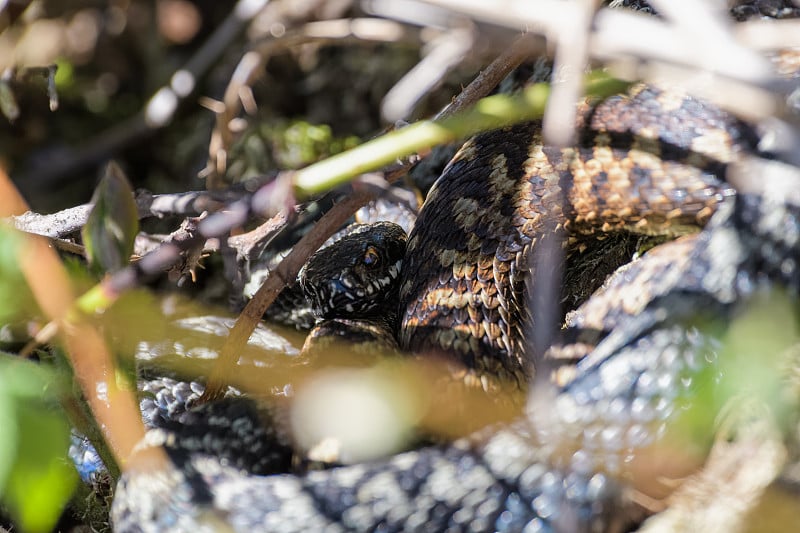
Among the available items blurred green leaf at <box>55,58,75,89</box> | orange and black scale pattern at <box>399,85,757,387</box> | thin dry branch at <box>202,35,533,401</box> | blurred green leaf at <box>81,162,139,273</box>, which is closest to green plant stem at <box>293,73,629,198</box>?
blurred green leaf at <box>81,162,139,273</box>

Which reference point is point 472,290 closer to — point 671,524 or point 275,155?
point 671,524

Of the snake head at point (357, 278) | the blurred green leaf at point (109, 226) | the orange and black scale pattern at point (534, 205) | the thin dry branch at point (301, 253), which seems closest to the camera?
the blurred green leaf at point (109, 226)

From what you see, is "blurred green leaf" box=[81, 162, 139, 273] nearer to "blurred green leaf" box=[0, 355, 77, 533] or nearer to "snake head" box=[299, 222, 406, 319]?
"blurred green leaf" box=[0, 355, 77, 533]

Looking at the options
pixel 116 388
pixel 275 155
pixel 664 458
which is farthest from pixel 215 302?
pixel 664 458

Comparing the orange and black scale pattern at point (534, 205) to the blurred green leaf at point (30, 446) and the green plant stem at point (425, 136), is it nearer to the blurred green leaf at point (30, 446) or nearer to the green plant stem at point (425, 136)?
the green plant stem at point (425, 136)

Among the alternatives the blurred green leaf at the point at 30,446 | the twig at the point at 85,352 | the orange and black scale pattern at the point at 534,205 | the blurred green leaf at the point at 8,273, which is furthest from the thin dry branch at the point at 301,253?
the blurred green leaf at the point at 30,446

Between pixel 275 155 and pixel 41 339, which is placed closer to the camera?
pixel 41 339
